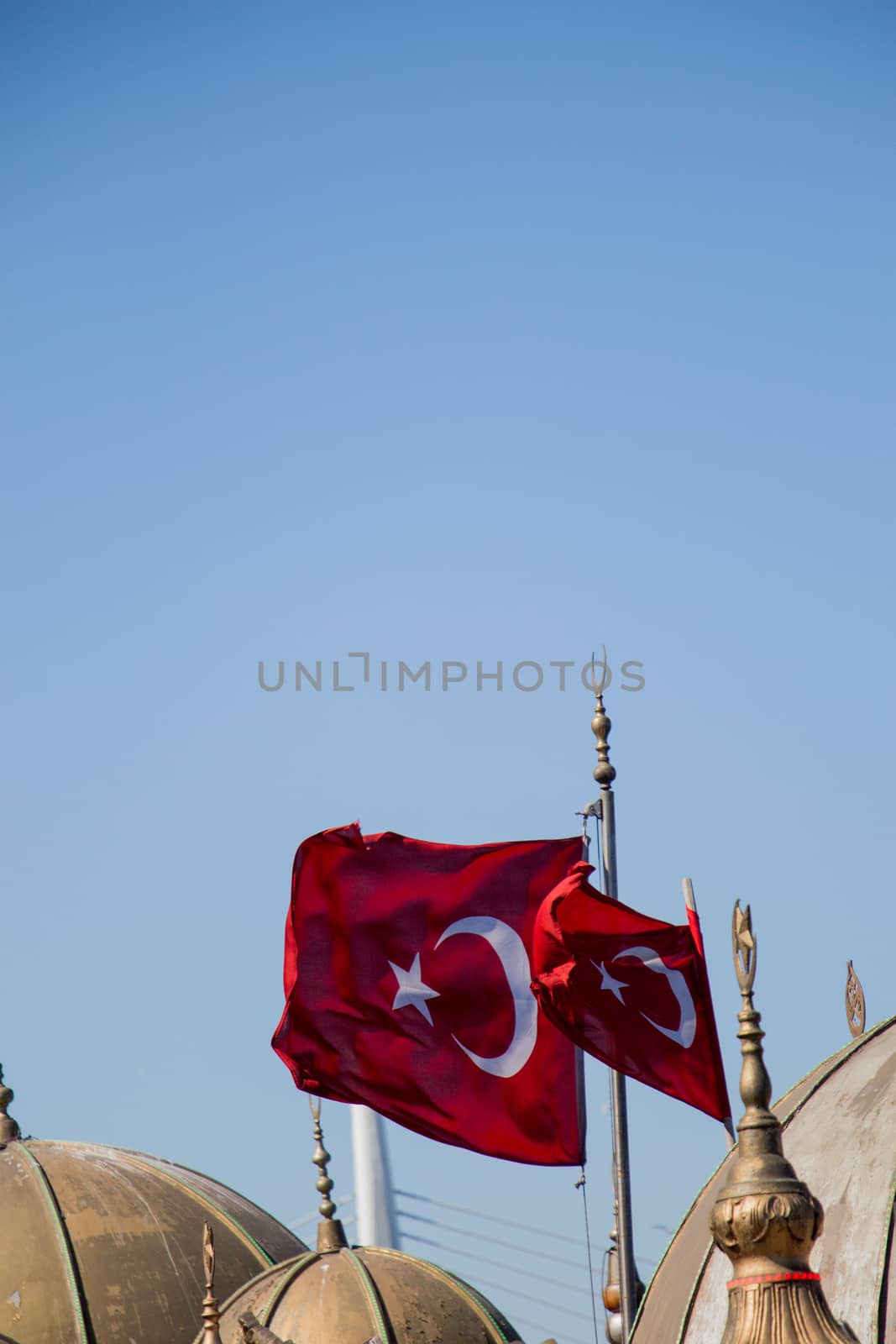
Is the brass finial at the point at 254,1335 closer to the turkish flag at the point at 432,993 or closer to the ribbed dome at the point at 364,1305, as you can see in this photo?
the turkish flag at the point at 432,993

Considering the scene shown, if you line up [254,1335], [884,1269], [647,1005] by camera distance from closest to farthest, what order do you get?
[884,1269] < [647,1005] < [254,1335]

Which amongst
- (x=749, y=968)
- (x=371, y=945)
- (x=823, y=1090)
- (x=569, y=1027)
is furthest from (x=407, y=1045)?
(x=749, y=968)

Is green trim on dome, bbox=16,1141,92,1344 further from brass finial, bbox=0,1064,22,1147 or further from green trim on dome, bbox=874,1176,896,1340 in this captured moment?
green trim on dome, bbox=874,1176,896,1340

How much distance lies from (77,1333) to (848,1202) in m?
13.1

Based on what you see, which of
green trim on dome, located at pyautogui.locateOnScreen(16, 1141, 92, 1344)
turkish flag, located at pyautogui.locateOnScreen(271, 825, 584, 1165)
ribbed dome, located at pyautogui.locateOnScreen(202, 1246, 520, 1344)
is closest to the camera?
turkish flag, located at pyautogui.locateOnScreen(271, 825, 584, 1165)

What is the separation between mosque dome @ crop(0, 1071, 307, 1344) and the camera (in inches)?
1092

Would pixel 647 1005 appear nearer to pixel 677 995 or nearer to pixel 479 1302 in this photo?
pixel 677 995

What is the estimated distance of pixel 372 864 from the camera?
21359mm

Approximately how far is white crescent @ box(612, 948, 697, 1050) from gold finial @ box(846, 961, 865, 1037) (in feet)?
12.6

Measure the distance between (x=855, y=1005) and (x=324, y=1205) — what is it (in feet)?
38.8

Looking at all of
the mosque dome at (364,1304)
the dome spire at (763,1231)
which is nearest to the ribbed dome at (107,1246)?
the mosque dome at (364,1304)

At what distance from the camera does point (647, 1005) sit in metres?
18.7

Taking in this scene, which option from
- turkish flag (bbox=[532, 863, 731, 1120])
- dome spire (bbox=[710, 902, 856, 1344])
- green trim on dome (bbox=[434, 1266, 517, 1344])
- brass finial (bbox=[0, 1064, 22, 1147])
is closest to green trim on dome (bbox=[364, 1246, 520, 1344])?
green trim on dome (bbox=[434, 1266, 517, 1344])

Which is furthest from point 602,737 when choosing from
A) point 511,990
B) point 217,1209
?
point 217,1209
